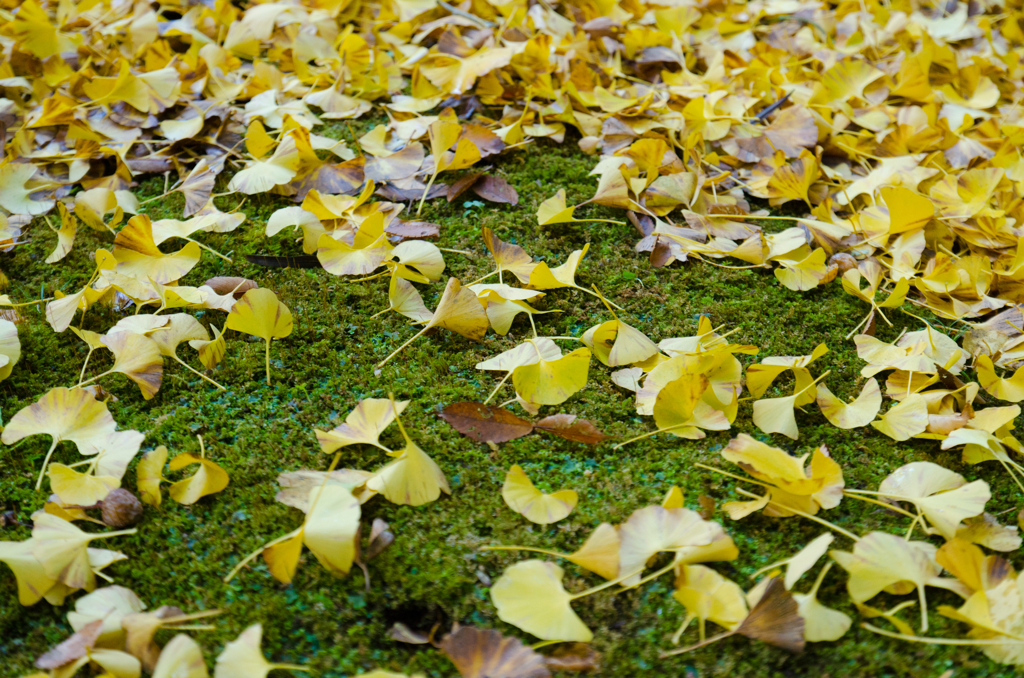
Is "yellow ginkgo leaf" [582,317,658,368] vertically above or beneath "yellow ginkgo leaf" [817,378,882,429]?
above

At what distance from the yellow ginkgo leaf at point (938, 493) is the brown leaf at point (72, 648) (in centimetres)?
90

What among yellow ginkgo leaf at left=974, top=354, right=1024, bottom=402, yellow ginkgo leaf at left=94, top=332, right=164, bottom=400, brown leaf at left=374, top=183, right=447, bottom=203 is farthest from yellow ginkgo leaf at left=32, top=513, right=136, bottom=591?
yellow ginkgo leaf at left=974, top=354, right=1024, bottom=402

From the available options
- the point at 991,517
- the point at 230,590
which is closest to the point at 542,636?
the point at 230,590

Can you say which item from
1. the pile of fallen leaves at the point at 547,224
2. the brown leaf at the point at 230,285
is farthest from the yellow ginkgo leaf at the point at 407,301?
the brown leaf at the point at 230,285

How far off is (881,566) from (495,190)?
0.90 m

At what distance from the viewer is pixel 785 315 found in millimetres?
1145

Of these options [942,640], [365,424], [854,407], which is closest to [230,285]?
[365,424]

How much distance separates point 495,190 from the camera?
1341mm

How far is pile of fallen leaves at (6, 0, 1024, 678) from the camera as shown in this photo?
0.76 metres

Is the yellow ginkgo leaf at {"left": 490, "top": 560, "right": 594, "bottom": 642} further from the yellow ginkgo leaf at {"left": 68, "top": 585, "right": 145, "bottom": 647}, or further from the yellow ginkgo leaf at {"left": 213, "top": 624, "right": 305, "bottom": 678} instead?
the yellow ginkgo leaf at {"left": 68, "top": 585, "right": 145, "bottom": 647}

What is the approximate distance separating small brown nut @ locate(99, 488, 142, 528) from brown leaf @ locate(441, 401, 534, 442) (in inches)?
15.3

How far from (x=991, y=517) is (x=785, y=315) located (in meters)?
0.42

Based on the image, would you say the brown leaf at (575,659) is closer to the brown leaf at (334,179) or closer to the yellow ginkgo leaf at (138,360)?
the yellow ginkgo leaf at (138,360)

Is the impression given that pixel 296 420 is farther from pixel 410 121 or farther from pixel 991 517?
pixel 991 517
